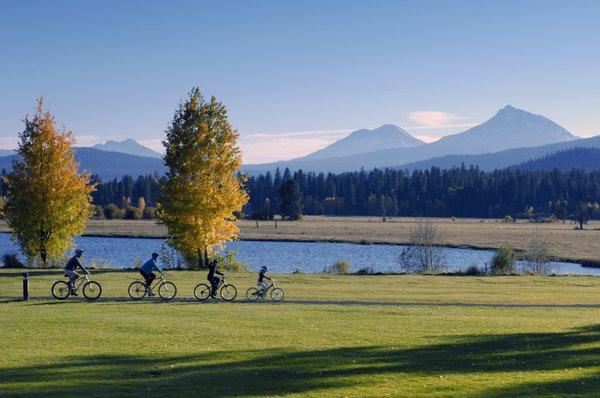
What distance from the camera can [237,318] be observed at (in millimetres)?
27359

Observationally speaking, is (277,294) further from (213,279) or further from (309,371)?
(309,371)

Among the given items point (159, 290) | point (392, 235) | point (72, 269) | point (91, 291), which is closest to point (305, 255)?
point (392, 235)

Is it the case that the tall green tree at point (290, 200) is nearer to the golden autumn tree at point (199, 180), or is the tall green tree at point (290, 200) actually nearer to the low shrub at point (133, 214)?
the low shrub at point (133, 214)

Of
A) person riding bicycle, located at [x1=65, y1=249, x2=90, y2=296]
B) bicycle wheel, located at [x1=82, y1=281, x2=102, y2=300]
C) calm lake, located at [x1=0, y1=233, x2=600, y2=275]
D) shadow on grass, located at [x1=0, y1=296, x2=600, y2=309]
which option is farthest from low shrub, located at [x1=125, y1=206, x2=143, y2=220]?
person riding bicycle, located at [x1=65, y1=249, x2=90, y2=296]

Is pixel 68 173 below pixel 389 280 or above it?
above

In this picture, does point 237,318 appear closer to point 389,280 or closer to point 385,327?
point 385,327

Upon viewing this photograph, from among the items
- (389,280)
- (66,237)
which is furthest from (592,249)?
(66,237)

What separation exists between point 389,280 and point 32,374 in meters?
32.3

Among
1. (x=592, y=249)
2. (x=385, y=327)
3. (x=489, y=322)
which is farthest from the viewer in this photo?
(x=592, y=249)

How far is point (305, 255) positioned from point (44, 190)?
1321 inches

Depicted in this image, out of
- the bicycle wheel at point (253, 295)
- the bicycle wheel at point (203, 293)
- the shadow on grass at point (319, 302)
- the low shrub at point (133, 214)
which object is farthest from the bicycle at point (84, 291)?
the low shrub at point (133, 214)

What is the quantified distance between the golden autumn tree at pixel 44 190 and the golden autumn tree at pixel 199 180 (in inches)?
264

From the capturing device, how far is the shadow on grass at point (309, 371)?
1582 cm

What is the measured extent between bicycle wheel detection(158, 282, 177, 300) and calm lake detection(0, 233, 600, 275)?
970 inches
